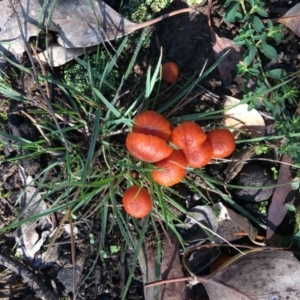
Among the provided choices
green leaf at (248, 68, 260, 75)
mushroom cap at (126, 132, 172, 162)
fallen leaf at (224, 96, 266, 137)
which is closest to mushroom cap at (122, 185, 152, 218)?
mushroom cap at (126, 132, 172, 162)

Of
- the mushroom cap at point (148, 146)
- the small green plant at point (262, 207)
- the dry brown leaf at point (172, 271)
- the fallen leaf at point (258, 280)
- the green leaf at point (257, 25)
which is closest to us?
the mushroom cap at point (148, 146)

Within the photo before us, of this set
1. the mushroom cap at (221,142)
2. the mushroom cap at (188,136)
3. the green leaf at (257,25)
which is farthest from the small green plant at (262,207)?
the green leaf at (257,25)

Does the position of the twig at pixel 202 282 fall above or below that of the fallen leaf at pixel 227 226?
below

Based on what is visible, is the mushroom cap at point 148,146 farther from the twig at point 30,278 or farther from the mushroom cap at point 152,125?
the twig at point 30,278

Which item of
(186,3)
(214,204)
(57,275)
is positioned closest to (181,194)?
(214,204)

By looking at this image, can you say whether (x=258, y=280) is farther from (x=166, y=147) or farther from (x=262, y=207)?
(x=166, y=147)

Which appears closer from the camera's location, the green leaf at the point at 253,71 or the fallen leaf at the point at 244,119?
the green leaf at the point at 253,71

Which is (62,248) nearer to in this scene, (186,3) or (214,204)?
(214,204)
